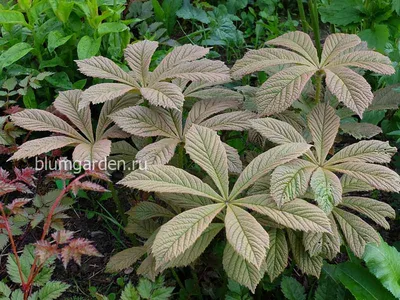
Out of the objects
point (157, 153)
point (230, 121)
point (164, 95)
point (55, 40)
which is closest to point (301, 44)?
point (230, 121)

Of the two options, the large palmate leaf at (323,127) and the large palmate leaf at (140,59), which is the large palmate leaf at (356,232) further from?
the large palmate leaf at (140,59)

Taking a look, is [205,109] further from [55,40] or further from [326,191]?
[55,40]

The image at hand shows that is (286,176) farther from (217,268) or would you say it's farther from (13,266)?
(13,266)

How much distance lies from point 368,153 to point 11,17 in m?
1.72

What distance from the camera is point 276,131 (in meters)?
1.72

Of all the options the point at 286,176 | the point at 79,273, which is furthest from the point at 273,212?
the point at 79,273

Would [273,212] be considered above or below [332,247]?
above

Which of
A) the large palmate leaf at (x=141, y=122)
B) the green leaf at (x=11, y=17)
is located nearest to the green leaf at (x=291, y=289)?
the large palmate leaf at (x=141, y=122)

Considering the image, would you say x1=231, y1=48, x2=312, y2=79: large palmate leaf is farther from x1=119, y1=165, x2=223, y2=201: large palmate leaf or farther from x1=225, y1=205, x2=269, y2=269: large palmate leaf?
x1=225, y1=205, x2=269, y2=269: large palmate leaf

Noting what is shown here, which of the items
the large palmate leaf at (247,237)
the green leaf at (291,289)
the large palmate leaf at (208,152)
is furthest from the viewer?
the green leaf at (291,289)

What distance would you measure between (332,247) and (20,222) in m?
1.15

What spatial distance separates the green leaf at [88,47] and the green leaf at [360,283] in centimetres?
142

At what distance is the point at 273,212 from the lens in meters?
1.52

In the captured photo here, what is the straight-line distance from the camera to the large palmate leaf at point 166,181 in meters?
1.53
